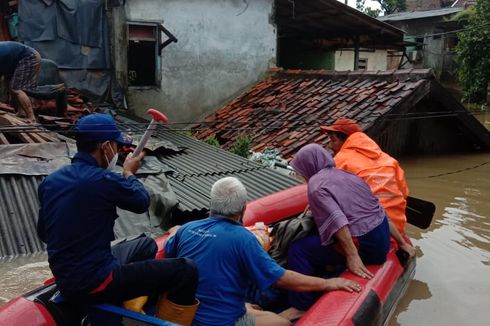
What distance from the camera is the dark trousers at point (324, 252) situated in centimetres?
392

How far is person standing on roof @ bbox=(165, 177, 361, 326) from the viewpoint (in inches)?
114

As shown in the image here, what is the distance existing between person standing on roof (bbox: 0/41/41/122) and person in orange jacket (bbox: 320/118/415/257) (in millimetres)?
4905

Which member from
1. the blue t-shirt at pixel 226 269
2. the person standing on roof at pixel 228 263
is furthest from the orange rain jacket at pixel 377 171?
the blue t-shirt at pixel 226 269

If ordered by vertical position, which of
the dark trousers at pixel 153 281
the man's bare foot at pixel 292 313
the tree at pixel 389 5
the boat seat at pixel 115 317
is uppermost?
the tree at pixel 389 5

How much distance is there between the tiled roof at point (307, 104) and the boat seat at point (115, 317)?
575 cm

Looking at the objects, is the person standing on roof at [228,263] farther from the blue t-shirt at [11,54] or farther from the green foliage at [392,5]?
the green foliage at [392,5]

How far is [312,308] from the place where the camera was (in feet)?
10.8

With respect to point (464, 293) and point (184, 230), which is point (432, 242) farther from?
point (184, 230)

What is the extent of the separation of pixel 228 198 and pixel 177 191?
3250 mm

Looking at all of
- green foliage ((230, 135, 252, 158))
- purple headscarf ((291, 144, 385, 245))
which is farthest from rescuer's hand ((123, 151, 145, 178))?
green foliage ((230, 135, 252, 158))

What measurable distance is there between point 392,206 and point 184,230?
7.79 feet

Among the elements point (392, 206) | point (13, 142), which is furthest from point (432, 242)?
point (13, 142)

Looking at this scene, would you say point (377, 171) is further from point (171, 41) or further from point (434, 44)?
point (434, 44)

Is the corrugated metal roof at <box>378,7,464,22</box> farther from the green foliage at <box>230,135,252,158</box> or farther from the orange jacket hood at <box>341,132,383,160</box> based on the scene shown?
the orange jacket hood at <box>341,132,383,160</box>
